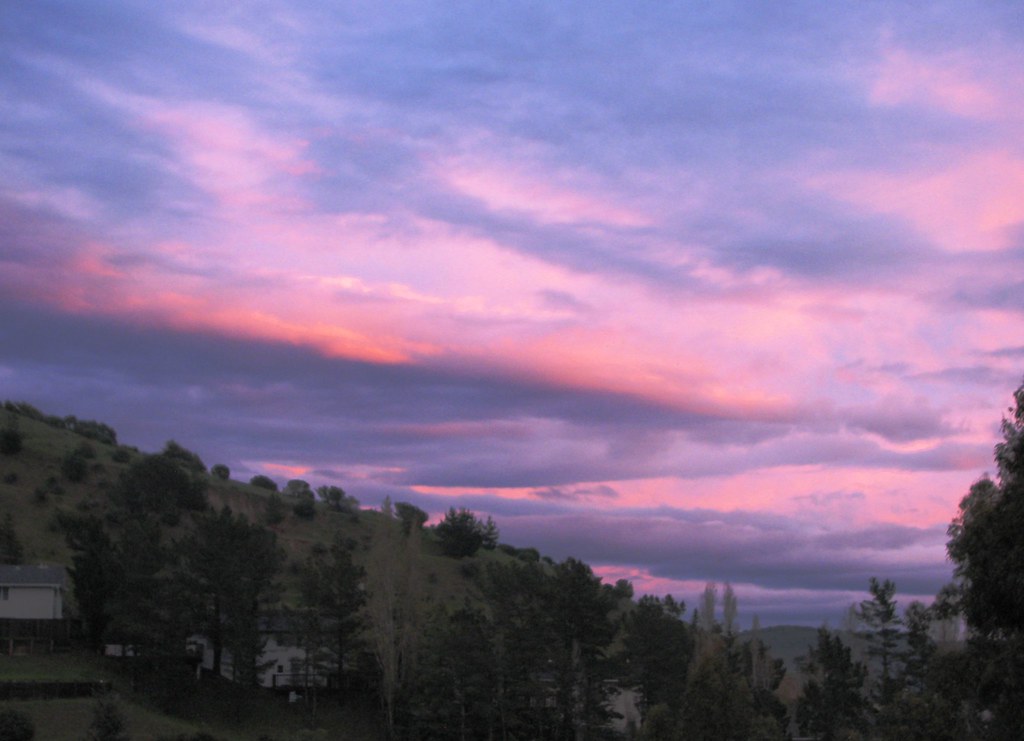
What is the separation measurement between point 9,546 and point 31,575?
2165 cm

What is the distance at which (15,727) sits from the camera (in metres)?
54.4

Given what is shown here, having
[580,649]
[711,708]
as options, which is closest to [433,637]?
[580,649]

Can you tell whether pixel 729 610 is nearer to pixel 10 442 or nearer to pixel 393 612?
pixel 393 612

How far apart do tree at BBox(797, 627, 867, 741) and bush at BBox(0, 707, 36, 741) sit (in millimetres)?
56158

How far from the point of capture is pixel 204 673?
83.8 metres

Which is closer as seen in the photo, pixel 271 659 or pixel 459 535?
pixel 271 659

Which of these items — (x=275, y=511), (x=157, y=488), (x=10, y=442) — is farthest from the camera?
(x=275, y=511)

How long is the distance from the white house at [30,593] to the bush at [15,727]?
80.5 feet

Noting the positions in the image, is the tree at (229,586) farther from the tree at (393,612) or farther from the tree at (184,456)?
the tree at (184,456)

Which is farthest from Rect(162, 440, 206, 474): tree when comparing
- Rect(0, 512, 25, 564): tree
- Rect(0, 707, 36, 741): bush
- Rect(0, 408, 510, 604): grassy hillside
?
Rect(0, 707, 36, 741): bush

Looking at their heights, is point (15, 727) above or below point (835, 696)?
above

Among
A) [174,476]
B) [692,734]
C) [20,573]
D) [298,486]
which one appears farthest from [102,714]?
[298,486]

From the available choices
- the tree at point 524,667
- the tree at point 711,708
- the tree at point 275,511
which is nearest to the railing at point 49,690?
the tree at point 524,667

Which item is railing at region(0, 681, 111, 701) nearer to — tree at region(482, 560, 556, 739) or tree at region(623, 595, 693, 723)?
tree at region(482, 560, 556, 739)
